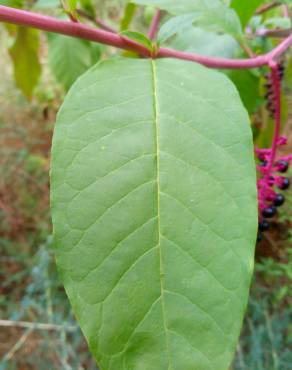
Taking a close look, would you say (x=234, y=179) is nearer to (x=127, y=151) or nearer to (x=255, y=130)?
(x=127, y=151)

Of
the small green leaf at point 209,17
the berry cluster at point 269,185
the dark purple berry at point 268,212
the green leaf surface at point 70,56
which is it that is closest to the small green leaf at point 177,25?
the small green leaf at point 209,17

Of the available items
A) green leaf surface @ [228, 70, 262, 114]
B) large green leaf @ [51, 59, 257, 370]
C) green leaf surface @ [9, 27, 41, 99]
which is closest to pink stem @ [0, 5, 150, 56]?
large green leaf @ [51, 59, 257, 370]

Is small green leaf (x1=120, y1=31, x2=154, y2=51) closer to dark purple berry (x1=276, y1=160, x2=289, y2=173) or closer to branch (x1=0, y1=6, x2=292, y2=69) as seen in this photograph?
branch (x1=0, y1=6, x2=292, y2=69)

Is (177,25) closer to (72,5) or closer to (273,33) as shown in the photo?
(72,5)

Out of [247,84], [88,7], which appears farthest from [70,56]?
[247,84]

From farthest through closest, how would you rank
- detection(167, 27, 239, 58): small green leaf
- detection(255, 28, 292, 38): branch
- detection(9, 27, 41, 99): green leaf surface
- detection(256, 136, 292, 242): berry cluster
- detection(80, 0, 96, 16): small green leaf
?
detection(9, 27, 41, 99): green leaf surface, detection(80, 0, 96, 16): small green leaf, detection(167, 27, 239, 58): small green leaf, detection(255, 28, 292, 38): branch, detection(256, 136, 292, 242): berry cluster
